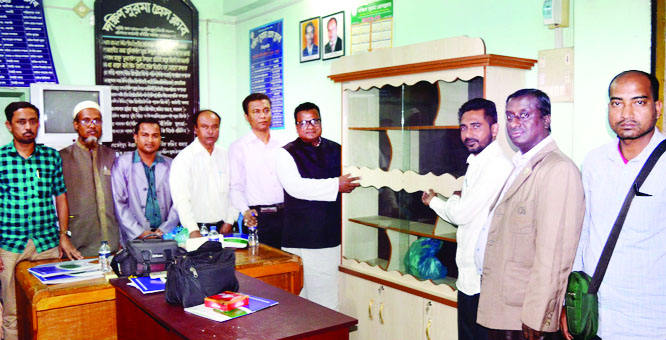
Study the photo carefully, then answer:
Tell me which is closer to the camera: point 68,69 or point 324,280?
point 324,280

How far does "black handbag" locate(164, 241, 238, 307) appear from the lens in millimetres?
2195

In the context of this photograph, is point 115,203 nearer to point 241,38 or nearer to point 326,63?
point 326,63

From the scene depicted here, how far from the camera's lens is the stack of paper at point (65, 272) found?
Result: 110 inches

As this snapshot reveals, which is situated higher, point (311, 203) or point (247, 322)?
point (311, 203)

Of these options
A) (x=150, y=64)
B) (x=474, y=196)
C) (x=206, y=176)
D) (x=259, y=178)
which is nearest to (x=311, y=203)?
(x=259, y=178)

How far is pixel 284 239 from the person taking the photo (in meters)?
3.75

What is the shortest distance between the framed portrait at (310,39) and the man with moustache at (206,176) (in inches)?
44.6

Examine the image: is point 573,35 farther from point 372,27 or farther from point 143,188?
point 143,188

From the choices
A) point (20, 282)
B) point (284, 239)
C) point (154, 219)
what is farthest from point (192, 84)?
point (20, 282)

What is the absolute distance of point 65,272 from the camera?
2914 millimetres

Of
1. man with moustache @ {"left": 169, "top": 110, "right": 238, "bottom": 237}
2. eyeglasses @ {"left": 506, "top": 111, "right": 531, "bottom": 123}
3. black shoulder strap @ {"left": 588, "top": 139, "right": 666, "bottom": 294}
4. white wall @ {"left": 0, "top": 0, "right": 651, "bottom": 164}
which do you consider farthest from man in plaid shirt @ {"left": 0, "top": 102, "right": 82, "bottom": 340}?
black shoulder strap @ {"left": 588, "top": 139, "right": 666, "bottom": 294}

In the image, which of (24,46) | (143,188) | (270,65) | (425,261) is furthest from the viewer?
(270,65)

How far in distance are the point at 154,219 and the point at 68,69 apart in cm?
211

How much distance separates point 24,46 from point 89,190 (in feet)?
5.70
